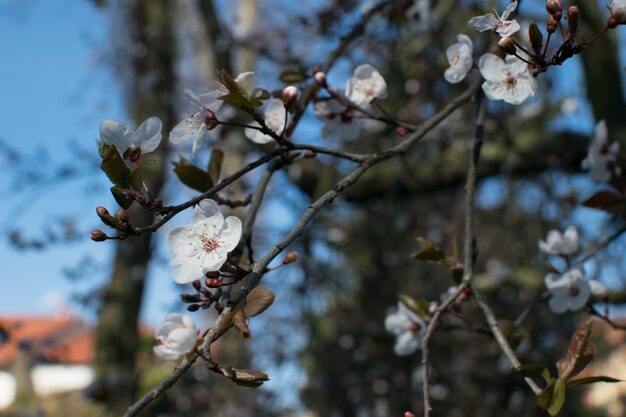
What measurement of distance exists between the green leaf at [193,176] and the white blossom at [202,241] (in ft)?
0.79

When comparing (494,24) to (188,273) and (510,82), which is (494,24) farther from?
(188,273)

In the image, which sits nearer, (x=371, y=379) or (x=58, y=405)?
(x=371, y=379)

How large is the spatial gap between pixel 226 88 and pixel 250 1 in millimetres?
9910

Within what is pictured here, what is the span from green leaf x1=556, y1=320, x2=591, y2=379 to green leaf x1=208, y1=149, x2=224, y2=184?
2.45 feet

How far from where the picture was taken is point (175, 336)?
112 cm

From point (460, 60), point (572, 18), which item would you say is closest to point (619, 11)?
point (572, 18)

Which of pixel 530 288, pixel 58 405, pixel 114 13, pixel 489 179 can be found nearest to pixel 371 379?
pixel 530 288

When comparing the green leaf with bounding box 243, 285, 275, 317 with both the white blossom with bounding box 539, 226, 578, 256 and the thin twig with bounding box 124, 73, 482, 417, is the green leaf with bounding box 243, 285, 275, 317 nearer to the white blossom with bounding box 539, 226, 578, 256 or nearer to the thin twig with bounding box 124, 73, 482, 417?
the thin twig with bounding box 124, 73, 482, 417

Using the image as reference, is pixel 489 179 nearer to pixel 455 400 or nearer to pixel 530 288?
pixel 530 288

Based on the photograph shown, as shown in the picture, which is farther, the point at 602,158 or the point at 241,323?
the point at 602,158

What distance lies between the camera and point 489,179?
12.6 feet

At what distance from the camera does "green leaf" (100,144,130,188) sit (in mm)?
1124

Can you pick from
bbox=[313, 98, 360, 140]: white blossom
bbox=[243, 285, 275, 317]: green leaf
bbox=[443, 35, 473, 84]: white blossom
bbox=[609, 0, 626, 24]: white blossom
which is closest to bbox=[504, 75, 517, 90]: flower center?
bbox=[443, 35, 473, 84]: white blossom

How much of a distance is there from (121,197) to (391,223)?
3.27m
